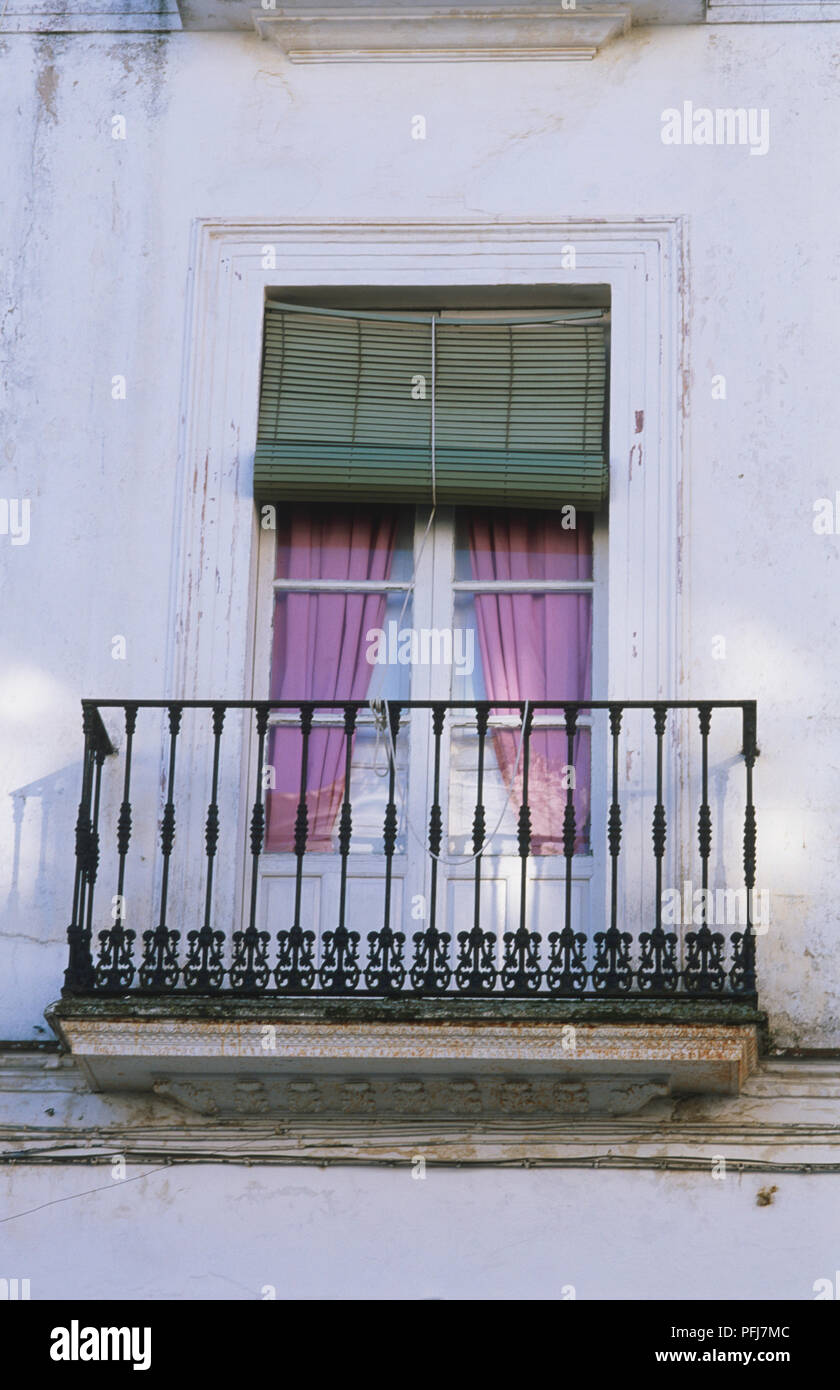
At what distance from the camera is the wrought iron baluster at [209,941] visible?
8.43 metres

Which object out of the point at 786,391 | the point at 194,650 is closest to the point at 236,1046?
the point at 194,650

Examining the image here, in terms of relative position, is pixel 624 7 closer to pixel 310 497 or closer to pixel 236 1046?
pixel 310 497

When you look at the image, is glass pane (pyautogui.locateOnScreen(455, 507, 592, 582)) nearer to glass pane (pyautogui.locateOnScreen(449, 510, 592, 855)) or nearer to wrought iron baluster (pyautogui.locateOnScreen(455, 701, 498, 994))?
glass pane (pyautogui.locateOnScreen(449, 510, 592, 855))

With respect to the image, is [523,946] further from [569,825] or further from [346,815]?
[346,815]

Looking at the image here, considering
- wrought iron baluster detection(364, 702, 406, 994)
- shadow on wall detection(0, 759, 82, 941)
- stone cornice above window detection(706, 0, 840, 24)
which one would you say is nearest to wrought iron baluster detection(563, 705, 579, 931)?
wrought iron baluster detection(364, 702, 406, 994)

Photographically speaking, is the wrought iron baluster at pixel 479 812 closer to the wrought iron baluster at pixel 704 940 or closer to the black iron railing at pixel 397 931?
the black iron railing at pixel 397 931

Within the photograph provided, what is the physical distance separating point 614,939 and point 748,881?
513 millimetres

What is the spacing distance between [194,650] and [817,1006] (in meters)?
2.61

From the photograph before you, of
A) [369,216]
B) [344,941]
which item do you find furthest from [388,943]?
Answer: [369,216]

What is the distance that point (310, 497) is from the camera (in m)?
9.50

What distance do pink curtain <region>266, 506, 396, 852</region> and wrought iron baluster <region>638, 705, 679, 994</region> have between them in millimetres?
1315
